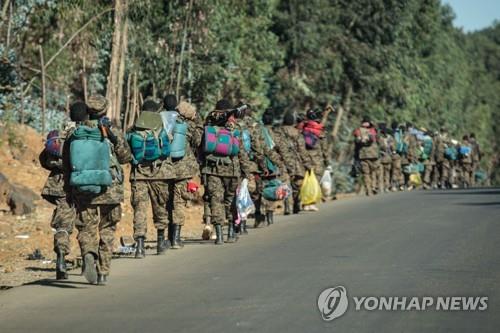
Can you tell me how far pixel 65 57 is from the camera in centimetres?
3072

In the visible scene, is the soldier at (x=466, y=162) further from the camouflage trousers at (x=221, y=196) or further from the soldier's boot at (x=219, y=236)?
the soldier's boot at (x=219, y=236)

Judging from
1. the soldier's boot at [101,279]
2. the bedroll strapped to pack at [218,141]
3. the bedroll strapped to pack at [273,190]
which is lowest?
the soldier's boot at [101,279]

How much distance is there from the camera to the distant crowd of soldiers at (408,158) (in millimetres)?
28750

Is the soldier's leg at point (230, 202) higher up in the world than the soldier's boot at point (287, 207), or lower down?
higher up

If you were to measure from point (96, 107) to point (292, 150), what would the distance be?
927 cm

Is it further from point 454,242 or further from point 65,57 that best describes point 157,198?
point 65,57

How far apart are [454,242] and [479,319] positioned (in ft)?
19.2

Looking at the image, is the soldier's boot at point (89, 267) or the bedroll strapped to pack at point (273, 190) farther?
the bedroll strapped to pack at point (273, 190)

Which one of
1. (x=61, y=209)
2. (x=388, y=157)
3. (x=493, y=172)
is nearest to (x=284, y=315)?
(x=61, y=209)

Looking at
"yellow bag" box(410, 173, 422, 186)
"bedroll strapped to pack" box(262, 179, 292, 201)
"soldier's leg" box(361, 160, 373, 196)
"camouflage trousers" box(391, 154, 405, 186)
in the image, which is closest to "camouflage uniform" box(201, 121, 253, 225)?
"bedroll strapped to pack" box(262, 179, 292, 201)

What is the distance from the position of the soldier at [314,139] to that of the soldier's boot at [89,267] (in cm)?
1036

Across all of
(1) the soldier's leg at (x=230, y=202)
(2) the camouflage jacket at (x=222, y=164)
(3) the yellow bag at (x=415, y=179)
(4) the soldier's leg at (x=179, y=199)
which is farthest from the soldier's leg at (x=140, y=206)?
(3) the yellow bag at (x=415, y=179)

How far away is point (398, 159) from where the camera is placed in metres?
31.3

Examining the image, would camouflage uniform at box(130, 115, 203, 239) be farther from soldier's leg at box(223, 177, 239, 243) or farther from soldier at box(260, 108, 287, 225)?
soldier at box(260, 108, 287, 225)
